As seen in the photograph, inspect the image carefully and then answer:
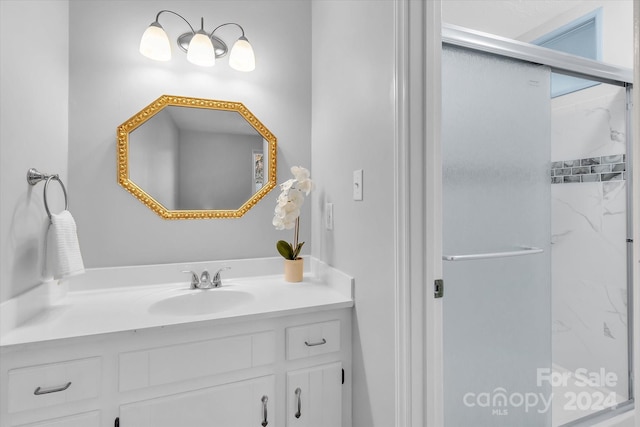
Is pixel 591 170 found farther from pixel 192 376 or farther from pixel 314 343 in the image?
pixel 192 376

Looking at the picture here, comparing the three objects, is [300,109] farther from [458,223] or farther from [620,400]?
[620,400]

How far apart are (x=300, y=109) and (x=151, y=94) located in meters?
0.74

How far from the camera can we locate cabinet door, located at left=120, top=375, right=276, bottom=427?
102cm

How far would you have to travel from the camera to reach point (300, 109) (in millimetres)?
1759

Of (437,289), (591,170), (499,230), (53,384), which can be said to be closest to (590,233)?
(591,170)

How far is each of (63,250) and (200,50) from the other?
102 centimetres

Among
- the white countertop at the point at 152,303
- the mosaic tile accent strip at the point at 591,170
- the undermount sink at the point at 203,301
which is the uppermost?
the mosaic tile accent strip at the point at 591,170

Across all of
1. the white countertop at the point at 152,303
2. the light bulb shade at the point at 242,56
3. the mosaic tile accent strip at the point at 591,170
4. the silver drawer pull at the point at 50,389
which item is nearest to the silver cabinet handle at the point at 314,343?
the white countertop at the point at 152,303

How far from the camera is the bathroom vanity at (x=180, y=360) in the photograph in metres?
0.93

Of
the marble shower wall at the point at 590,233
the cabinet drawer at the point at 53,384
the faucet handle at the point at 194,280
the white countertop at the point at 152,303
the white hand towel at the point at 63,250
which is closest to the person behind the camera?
the cabinet drawer at the point at 53,384

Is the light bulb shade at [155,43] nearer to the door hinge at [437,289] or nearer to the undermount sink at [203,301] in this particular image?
the undermount sink at [203,301]

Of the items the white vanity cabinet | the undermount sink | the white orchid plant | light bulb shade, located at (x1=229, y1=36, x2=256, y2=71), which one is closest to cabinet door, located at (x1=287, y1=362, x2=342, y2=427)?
the white vanity cabinet

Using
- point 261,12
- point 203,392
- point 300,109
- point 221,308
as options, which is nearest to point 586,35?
point 300,109

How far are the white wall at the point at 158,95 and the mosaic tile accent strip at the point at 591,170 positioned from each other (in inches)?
69.2
